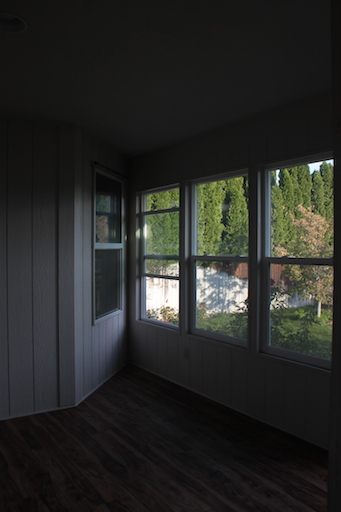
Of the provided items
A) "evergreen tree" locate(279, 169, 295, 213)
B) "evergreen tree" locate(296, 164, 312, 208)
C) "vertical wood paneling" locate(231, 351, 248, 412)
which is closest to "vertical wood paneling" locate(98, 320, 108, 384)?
"vertical wood paneling" locate(231, 351, 248, 412)

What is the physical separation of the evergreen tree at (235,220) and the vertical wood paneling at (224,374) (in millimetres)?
970

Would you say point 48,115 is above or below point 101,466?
above

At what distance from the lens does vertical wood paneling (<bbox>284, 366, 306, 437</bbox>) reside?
2746 mm

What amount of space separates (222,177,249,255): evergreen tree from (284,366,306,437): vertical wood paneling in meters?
1.12

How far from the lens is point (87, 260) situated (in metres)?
3.52

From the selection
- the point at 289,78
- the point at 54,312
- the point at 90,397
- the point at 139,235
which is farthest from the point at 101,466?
the point at 289,78

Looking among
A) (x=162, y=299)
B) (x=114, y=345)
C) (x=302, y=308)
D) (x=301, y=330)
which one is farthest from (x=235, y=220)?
(x=114, y=345)

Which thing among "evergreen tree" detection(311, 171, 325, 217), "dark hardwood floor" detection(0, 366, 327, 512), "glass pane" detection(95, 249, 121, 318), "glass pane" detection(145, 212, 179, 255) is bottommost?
"dark hardwood floor" detection(0, 366, 327, 512)

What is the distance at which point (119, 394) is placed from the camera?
3.55 meters

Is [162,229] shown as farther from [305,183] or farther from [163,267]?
[305,183]

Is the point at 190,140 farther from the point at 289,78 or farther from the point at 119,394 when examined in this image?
the point at 119,394

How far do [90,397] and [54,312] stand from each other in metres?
0.97

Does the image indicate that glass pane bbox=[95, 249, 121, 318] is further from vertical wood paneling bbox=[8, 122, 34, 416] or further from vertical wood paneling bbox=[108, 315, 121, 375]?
vertical wood paneling bbox=[8, 122, 34, 416]

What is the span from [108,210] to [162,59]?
2.05 m
